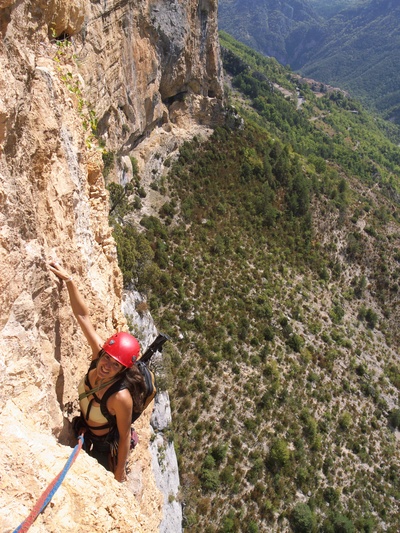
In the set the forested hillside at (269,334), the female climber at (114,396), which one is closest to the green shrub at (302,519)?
the forested hillside at (269,334)

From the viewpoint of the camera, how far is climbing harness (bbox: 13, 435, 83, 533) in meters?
3.13

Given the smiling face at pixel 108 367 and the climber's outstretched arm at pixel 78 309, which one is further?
the climber's outstretched arm at pixel 78 309

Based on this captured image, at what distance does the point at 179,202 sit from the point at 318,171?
44325 millimetres

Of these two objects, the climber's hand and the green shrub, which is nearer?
the climber's hand

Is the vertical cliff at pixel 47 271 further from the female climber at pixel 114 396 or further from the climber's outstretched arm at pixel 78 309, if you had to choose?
the female climber at pixel 114 396

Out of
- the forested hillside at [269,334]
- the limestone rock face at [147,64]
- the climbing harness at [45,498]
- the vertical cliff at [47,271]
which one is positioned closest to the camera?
the climbing harness at [45,498]

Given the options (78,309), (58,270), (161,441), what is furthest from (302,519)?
(58,270)

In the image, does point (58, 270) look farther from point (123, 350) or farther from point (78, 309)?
point (123, 350)

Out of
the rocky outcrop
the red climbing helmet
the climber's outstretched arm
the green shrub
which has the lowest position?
the green shrub

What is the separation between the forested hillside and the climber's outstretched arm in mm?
19406

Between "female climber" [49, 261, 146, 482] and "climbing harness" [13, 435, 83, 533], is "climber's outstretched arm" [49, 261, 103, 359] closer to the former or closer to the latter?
"female climber" [49, 261, 146, 482]

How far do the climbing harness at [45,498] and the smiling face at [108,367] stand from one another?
94 centimetres

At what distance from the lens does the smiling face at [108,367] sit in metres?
4.74

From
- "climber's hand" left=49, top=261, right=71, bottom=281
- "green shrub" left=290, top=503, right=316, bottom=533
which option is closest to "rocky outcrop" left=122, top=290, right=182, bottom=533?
"green shrub" left=290, top=503, right=316, bottom=533
